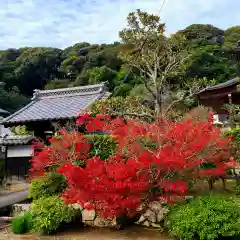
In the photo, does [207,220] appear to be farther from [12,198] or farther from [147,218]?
[12,198]

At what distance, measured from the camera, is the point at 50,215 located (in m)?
9.37

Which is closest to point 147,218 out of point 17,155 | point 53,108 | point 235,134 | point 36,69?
point 235,134

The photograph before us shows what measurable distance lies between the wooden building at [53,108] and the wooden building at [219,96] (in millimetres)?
6930

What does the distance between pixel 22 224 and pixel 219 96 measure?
1635 centimetres

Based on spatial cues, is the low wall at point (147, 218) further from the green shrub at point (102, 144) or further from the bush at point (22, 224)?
the green shrub at point (102, 144)

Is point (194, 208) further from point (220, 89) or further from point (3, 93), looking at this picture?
point (3, 93)

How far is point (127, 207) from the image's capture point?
830cm

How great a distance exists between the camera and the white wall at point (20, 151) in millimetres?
20000

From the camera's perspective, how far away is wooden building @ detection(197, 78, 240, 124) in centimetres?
2117

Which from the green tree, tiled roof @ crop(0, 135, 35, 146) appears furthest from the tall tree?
the green tree

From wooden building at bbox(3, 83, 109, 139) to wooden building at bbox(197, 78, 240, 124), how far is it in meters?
6.93

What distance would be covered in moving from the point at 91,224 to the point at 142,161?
3.25 m

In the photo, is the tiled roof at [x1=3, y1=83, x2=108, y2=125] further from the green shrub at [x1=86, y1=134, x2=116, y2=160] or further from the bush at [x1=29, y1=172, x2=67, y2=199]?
the bush at [x1=29, y1=172, x2=67, y2=199]

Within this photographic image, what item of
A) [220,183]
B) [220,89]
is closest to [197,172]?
[220,183]
